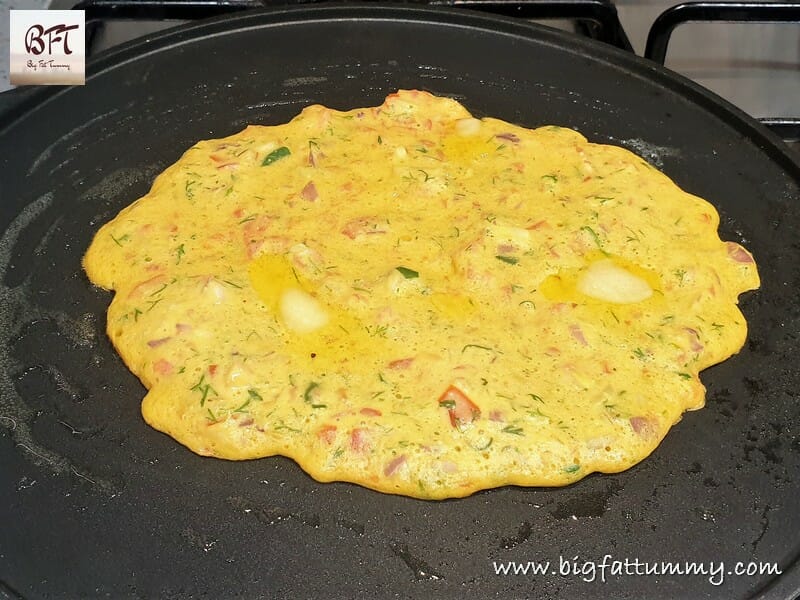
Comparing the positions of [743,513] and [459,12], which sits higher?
[459,12]

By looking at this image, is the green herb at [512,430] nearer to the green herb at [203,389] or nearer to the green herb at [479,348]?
the green herb at [479,348]

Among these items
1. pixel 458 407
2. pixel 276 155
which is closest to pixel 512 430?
pixel 458 407

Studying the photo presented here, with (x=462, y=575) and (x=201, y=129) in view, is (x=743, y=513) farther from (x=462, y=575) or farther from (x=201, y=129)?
(x=201, y=129)

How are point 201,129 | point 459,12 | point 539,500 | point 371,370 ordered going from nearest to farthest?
point 539,500 → point 371,370 → point 201,129 → point 459,12

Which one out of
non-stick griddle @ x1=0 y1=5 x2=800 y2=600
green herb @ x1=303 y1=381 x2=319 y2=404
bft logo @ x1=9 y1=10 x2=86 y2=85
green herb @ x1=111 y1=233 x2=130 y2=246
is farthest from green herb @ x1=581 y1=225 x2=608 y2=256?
bft logo @ x1=9 y1=10 x2=86 y2=85

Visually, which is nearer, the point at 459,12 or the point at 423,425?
the point at 423,425

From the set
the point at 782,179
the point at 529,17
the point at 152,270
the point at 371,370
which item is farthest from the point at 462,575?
the point at 529,17

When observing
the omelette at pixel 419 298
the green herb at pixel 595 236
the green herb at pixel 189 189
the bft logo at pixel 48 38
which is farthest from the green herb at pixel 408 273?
the bft logo at pixel 48 38
